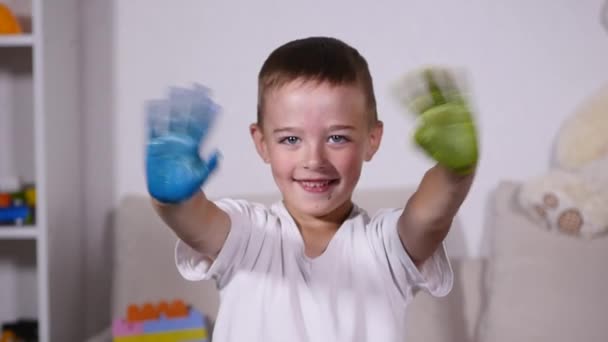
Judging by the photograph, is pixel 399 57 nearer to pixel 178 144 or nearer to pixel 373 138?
pixel 373 138

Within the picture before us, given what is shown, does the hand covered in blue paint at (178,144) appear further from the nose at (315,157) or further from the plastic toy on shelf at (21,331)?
the plastic toy on shelf at (21,331)

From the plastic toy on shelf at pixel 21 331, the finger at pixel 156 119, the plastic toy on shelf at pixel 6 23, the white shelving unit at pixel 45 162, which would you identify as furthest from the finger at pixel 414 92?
the plastic toy on shelf at pixel 21 331

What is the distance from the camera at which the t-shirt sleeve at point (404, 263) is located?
661mm

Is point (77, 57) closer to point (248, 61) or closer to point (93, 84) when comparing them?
point (93, 84)

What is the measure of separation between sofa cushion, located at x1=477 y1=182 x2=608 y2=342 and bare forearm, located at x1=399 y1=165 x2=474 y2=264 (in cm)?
67

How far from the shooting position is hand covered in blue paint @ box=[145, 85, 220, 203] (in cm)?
54

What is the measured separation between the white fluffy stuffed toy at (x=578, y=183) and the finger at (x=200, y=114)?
87 centimetres

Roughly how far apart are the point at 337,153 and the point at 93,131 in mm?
1015

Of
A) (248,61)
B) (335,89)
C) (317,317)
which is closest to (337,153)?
(335,89)

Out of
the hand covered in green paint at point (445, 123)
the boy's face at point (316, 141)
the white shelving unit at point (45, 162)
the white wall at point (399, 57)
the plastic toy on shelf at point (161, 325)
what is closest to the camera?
the hand covered in green paint at point (445, 123)

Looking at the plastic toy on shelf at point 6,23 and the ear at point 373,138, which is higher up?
the plastic toy on shelf at point 6,23

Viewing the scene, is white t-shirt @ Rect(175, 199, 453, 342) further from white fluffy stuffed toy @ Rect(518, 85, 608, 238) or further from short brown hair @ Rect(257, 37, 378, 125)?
white fluffy stuffed toy @ Rect(518, 85, 608, 238)

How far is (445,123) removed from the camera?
0.53 metres

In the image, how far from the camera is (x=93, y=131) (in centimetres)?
150
